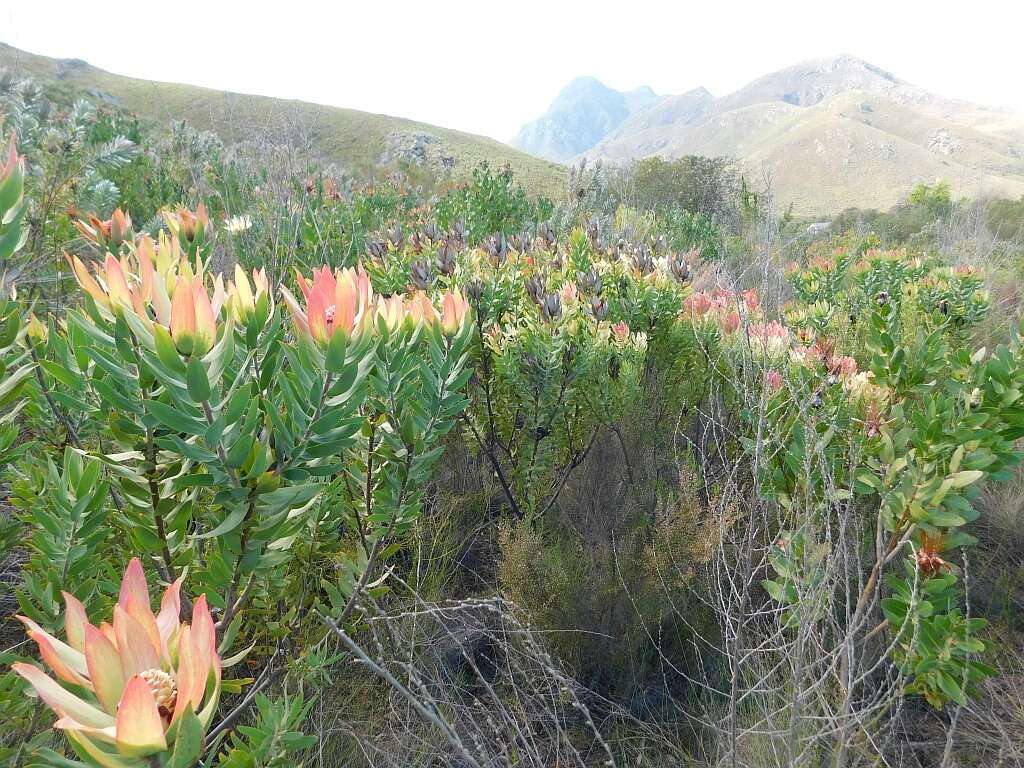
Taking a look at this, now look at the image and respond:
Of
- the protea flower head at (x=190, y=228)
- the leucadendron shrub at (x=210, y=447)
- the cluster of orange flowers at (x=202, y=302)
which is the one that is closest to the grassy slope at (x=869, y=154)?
the protea flower head at (x=190, y=228)

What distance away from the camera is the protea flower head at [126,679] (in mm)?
489

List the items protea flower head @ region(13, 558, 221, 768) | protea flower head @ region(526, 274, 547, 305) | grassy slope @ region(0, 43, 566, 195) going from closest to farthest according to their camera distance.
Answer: protea flower head @ region(13, 558, 221, 768), protea flower head @ region(526, 274, 547, 305), grassy slope @ region(0, 43, 566, 195)

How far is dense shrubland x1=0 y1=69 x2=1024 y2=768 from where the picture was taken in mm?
956

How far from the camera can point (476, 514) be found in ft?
8.96

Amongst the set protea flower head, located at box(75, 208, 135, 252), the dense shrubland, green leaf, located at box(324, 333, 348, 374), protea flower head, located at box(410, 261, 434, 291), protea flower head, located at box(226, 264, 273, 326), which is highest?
protea flower head, located at box(75, 208, 135, 252)

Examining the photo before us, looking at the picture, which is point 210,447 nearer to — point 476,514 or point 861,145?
point 476,514

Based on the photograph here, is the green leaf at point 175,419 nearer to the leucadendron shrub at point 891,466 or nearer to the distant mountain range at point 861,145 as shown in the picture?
the leucadendron shrub at point 891,466

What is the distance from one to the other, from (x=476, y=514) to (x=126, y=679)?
7.25 feet

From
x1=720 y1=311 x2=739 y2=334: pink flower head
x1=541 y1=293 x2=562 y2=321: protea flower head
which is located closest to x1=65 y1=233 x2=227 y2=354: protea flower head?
x1=541 y1=293 x2=562 y2=321: protea flower head

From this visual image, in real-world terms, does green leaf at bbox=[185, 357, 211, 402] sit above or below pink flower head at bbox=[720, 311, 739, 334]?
above

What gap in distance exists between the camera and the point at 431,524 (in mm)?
2408

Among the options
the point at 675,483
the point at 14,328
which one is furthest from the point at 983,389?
the point at 14,328

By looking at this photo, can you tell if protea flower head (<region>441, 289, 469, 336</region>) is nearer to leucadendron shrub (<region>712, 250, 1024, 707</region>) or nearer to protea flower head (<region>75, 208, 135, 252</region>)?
leucadendron shrub (<region>712, 250, 1024, 707</region>)

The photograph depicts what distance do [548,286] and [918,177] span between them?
229ft
